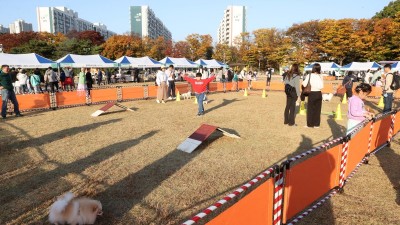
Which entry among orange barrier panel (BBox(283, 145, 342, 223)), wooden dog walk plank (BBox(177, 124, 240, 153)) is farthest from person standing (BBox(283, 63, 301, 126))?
orange barrier panel (BBox(283, 145, 342, 223))

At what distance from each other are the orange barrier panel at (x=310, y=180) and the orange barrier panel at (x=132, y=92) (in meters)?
14.4

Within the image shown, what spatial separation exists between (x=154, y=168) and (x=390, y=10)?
245 ft

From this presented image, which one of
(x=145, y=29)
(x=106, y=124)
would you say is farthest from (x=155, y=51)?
(x=145, y=29)

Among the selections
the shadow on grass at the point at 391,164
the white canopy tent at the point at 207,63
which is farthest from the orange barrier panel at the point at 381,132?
the white canopy tent at the point at 207,63

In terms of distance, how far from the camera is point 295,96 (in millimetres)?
8734

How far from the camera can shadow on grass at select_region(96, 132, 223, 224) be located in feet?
12.7

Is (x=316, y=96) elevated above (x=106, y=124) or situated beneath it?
elevated above

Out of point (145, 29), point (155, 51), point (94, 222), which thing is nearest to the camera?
point (94, 222)

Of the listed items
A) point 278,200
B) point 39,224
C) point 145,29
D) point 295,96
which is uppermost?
point 145,29

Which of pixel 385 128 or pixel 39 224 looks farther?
pixel 385 128

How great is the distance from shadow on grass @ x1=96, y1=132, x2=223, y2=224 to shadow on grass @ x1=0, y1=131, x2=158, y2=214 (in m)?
1.22

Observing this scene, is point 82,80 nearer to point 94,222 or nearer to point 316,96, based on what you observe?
point 316,96

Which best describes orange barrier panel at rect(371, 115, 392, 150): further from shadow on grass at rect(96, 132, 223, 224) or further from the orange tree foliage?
the orange tree foliage

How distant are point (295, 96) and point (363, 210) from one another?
5156 millimetres
